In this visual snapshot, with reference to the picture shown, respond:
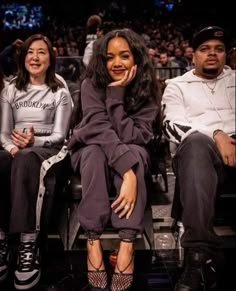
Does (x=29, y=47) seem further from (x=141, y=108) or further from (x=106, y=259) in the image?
(x=106, y=259)

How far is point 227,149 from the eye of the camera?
1.53m

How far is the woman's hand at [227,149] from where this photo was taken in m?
1.52

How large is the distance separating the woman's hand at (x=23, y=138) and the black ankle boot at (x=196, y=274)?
782 mm

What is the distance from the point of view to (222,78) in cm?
184

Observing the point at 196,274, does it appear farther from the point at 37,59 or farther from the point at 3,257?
the point at 37,59

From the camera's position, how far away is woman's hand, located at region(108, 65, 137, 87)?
64.3 inches

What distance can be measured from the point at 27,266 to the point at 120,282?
0.35m

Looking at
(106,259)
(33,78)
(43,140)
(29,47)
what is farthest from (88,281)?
(29,47)

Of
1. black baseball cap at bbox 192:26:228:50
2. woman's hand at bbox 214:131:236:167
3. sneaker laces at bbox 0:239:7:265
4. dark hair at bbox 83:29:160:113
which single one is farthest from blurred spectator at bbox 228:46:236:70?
sneaker laces at bbox 0:239:7:265

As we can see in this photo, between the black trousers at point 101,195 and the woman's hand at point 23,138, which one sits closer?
the black trousers at point 101,195

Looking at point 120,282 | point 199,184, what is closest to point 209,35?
point 199,184

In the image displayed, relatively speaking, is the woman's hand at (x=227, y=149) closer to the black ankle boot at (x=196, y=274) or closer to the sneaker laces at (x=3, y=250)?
the black ankle boot at (x=196, y=274)

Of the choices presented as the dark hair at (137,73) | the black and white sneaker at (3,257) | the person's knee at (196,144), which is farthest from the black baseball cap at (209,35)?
the black and white sneaker at (3,257)

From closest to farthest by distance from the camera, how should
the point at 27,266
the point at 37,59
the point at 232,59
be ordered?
the point at 27,266 < the point at 37,59 < the point at 232,59
